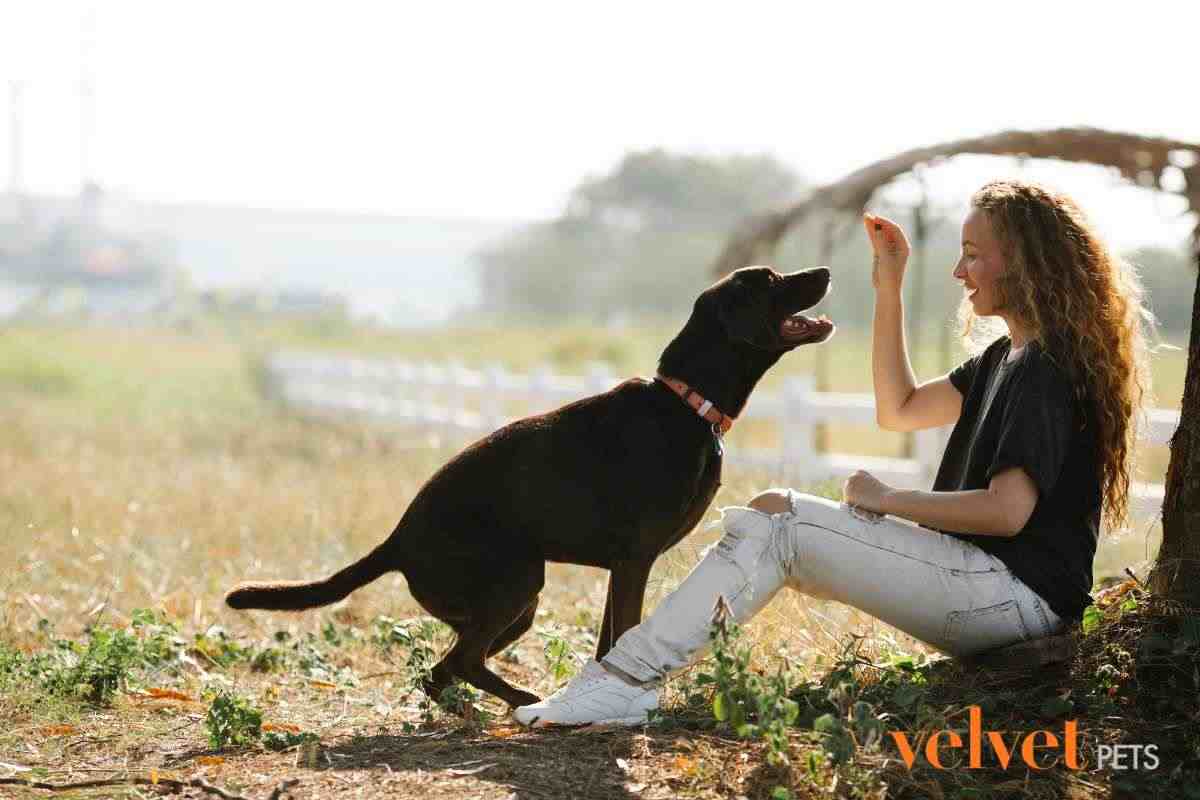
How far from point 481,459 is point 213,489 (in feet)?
18.1

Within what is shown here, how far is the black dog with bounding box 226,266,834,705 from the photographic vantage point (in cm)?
393

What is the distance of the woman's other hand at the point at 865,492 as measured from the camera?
11.9 feet

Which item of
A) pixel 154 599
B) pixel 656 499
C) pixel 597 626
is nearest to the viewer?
pixel 656 499

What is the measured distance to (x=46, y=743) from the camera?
12.9 ft

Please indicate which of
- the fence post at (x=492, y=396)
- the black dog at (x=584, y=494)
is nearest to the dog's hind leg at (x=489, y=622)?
the black dog at (x=584, y=494)

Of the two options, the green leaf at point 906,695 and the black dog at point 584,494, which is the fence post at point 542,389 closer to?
the black dog at point 584,494

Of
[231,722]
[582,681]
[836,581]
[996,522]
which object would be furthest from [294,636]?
[996,522]

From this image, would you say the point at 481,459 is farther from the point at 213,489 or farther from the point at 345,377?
the point at 345,377

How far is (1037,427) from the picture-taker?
11.5ft

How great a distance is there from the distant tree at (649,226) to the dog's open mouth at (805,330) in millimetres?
69225

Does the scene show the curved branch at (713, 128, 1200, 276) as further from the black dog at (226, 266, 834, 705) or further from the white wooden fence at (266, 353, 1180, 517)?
the black dog at (226, 266, 834, 705)

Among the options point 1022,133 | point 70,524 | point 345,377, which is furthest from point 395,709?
point 345,377

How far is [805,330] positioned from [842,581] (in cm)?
82

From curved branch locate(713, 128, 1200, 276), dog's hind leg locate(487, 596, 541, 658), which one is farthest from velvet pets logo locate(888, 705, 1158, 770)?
curved branch locate(713, 128, 1200, 276)
